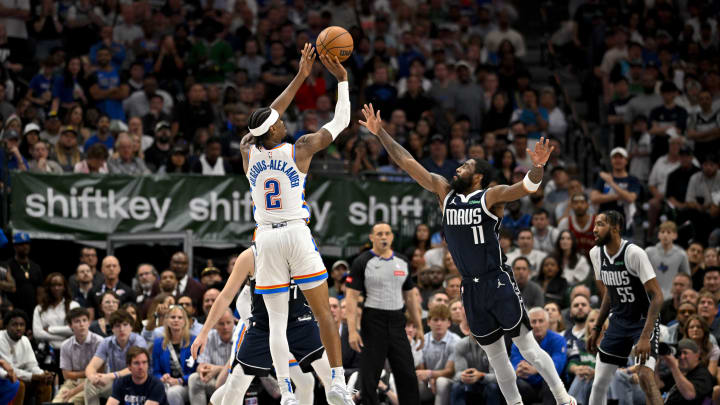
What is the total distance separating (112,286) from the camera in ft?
53.0

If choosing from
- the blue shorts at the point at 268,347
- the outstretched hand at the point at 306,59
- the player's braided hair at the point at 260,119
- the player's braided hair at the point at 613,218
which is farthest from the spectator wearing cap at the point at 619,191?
the player's braided hair at the point at 260,119

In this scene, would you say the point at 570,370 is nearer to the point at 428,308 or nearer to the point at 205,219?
the point at 428,308

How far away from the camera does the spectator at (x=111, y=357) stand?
14250 millimetres

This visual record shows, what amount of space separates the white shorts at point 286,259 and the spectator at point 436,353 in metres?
4.61

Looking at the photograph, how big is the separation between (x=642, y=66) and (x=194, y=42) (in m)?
8.64

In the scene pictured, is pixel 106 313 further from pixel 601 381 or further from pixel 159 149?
pixel 601 381

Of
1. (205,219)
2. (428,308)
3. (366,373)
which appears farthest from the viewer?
(205,219)

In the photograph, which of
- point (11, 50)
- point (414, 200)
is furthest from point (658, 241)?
point (11, 50)

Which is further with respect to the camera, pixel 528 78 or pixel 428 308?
pixel 528 78

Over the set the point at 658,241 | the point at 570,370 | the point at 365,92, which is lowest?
the point at 570,370

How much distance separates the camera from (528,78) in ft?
69.8

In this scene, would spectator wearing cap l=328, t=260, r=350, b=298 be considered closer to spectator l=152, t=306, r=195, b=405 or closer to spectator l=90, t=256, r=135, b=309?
spectator l=152, t=306, r=195, b=405

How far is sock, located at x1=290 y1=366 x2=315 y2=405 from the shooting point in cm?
1091

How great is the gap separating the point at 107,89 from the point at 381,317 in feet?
27.3
